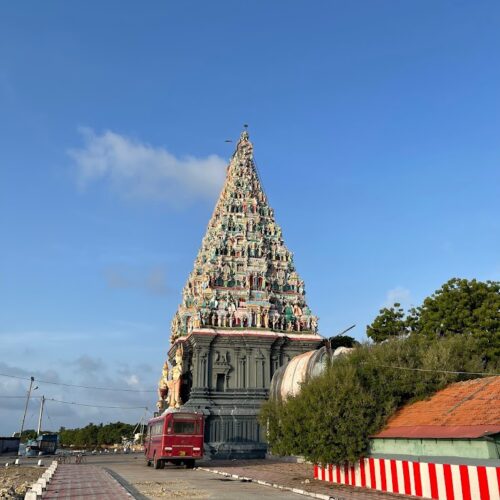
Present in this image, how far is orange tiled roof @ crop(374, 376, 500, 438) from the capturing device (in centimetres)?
1465

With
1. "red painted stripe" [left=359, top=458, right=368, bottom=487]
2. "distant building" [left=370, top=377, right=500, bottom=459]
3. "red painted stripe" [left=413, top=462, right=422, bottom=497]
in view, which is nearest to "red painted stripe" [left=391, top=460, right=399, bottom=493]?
"distant building" [left=370, top=377, right=500, bottom=459]

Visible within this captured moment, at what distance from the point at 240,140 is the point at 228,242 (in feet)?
50.5

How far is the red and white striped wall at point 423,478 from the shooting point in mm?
13406

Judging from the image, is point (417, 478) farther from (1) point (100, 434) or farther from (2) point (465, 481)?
(1) point (100, 434)

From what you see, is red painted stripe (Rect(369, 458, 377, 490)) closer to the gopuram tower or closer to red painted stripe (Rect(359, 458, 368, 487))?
red painted stripe (Rect(359, 458, 368, 487))

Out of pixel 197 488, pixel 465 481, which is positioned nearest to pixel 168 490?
pixel 197 488

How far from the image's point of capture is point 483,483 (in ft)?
44.0

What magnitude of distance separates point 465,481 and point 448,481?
77 centimetres

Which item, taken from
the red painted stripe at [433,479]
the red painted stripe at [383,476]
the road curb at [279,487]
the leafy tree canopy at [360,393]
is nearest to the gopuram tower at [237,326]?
the road curb at [279,487]

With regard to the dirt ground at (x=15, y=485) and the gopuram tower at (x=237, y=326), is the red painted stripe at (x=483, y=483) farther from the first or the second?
the gopuram tower at (x=237, y=326)

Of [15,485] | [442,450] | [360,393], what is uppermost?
[360,393]

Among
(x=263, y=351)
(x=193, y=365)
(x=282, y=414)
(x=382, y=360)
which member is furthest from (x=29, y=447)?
(x=382, y=360)

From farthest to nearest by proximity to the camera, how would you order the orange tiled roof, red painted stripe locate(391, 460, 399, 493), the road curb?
red painted stripe locate(391, 460, 399, 493)
the road curb
the orange tiled roof

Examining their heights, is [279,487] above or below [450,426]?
below
